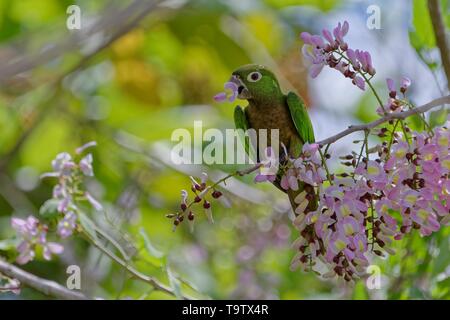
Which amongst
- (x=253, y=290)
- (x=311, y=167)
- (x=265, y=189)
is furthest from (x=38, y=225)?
(x=265, y=189)

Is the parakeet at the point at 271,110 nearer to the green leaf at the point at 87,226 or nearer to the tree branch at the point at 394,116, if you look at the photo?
the tree branch at the point at 394,116

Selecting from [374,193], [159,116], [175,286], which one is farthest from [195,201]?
[159,116]

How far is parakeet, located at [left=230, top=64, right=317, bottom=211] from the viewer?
1.65 m

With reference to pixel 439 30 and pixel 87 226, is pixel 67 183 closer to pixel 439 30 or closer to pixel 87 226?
pixel 87 226

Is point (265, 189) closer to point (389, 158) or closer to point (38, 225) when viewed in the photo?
point (38, 225)

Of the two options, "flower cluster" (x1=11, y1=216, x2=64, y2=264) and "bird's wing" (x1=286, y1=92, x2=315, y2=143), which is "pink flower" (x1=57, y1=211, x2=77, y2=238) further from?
"bird's wing" (x1=286, y1=92, x2=315, y2=143)

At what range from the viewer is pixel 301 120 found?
1678 millimetres

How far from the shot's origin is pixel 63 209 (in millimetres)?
1720

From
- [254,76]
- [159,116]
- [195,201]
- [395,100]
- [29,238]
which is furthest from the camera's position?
[159,116]

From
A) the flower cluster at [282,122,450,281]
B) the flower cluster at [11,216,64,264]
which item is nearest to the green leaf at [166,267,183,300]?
the flower cluster at [11,216,64,264]

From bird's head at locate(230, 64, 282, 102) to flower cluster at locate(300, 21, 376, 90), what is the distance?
0.61ft

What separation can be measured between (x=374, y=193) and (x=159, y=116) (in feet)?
5.79

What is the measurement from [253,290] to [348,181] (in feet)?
4.39

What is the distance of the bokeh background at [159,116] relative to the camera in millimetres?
2723
